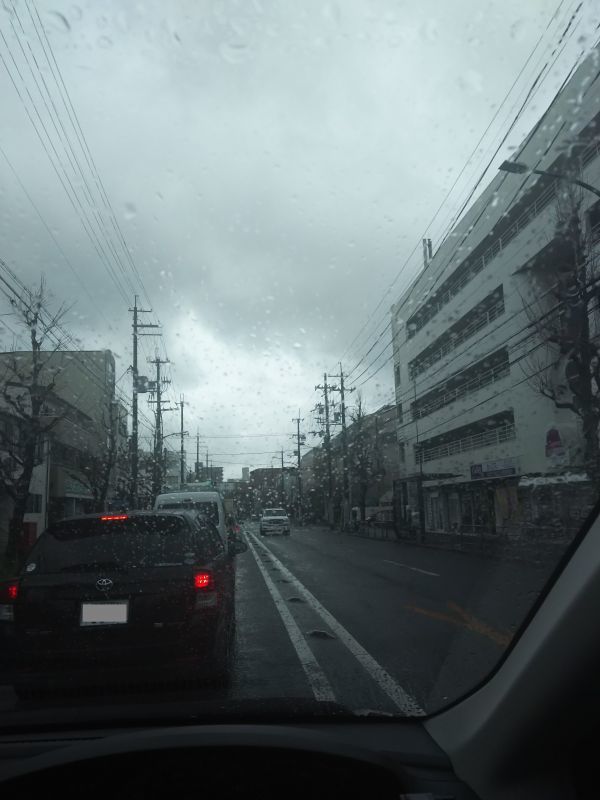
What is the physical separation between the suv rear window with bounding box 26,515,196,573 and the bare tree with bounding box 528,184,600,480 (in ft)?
9.70

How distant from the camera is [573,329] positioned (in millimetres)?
4246

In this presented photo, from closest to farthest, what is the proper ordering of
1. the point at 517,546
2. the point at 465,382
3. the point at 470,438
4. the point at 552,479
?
the point at 552,479 < the point at 517,546 < the point at 470,438 < the point at 465,382

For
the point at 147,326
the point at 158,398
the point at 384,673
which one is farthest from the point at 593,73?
the point at 158,398

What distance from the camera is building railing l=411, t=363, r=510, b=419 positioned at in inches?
297

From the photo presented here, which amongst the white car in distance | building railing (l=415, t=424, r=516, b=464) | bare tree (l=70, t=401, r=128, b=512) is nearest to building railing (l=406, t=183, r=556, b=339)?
building railing (l=415, t=424, r=516, b=464)

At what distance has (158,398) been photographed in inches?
1439

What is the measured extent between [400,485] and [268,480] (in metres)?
57.8

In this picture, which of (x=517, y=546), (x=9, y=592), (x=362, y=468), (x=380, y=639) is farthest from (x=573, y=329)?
(x=362, y=468)

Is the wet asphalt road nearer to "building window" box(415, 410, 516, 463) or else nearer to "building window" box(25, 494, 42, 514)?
"building window" box(415, 410, 516, 463)

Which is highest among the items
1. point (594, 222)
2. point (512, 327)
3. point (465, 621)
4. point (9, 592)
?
point (594, 222)

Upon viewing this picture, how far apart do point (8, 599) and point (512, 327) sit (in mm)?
5090

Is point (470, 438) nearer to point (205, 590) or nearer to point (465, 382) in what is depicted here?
point (465, 382)

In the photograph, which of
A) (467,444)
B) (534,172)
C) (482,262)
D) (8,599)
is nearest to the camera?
(8,599)

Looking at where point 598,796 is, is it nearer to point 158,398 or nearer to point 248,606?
point 248,606
